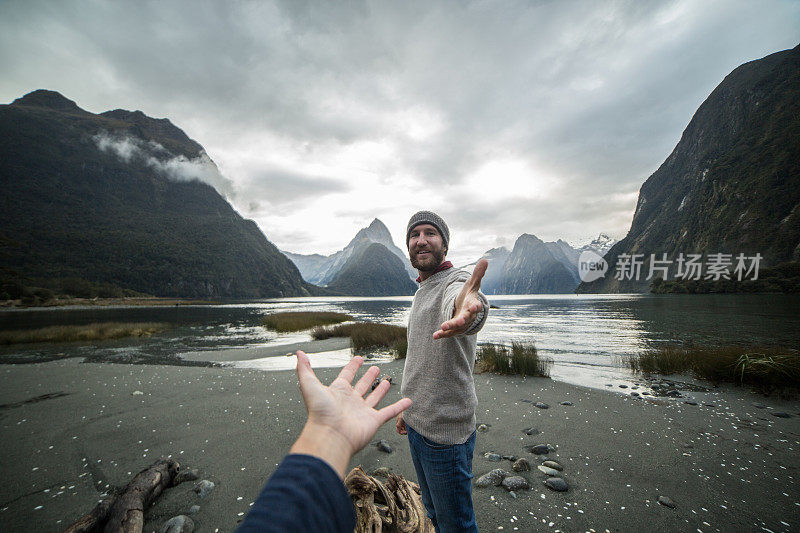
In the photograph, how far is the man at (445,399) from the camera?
2314 mm

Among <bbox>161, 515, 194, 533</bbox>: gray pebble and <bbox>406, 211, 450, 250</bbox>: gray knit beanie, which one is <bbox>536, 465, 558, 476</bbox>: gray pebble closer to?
<bbox>406, 211, 450, 250</bbox>: gray knit beanie

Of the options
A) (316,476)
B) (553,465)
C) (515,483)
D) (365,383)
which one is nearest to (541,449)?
(553,465)

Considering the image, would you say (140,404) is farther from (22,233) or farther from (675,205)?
(675,205)

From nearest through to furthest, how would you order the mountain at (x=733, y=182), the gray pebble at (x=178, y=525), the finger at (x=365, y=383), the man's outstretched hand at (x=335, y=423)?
the man's outstretched hand at (x=335, y=423), the finger at (x=365, y=383), the gray pebble at (x=178, y=525), the mountain at (x=733, y=182)

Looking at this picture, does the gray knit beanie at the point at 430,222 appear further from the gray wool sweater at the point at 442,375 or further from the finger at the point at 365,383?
the finger at the point at 365,383

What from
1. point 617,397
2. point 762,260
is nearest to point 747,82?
point 762,260

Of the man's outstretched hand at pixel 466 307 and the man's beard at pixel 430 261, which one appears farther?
the man's beard at pixel 430 261

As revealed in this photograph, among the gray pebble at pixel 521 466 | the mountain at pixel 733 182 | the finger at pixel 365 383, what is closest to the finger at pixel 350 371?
the finger at pixel 365 383

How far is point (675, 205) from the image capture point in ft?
441

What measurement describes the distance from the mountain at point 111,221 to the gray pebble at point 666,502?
131078mm

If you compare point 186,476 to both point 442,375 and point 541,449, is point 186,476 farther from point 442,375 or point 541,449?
point 541,449

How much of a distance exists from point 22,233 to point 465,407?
169 metres

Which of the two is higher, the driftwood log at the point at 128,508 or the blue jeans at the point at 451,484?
the blue jeans at the point at 451,484

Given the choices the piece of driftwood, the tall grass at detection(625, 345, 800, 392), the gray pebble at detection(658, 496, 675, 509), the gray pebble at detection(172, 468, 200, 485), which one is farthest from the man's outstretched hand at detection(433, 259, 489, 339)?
the tall grass at detection(625, 345, 800, 392)
